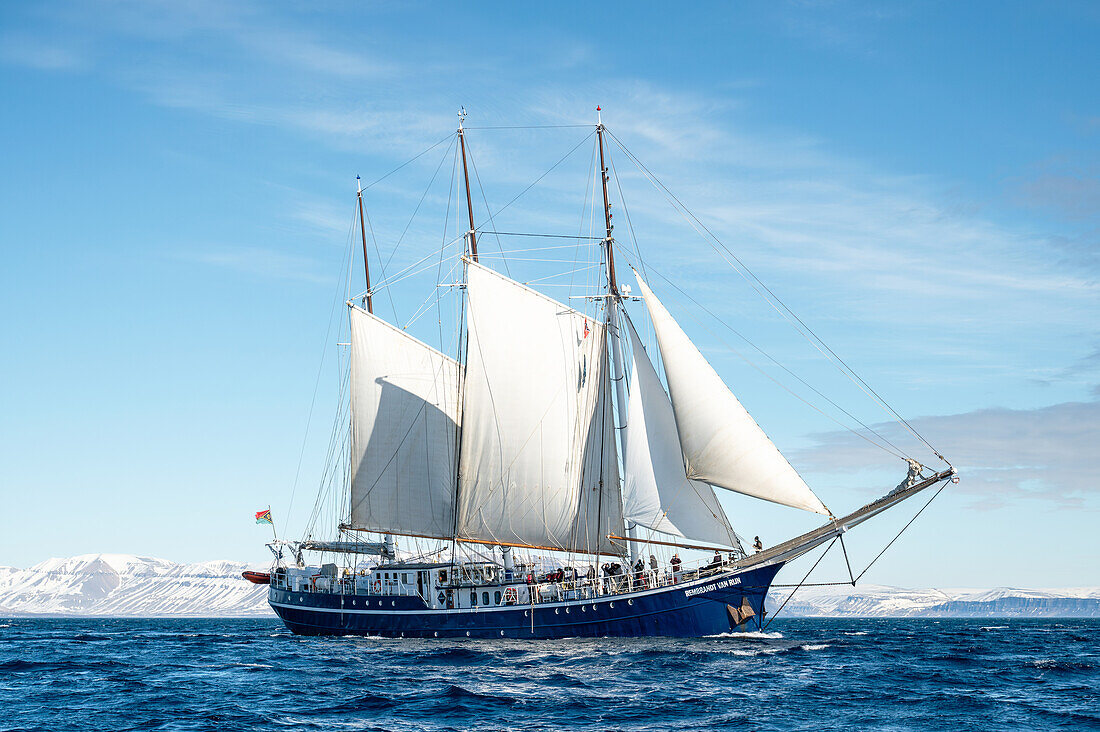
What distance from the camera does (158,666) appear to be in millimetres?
58531

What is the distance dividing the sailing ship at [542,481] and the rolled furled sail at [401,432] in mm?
129

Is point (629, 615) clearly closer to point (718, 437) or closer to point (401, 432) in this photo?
point (718, 437)

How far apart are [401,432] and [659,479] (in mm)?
22404

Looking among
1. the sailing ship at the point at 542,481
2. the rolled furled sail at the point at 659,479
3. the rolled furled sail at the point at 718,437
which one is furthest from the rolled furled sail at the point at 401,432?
the rolled furled sail at the point at 718,437

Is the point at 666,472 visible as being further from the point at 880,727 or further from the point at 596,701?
the point at 880,727

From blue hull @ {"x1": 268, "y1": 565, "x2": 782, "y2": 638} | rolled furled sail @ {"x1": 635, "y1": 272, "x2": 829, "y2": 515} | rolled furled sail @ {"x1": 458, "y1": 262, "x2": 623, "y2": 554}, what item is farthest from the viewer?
rolled furled sail @ {"x1": 458, "y1": 262, "x2": 623, "y2": 554}

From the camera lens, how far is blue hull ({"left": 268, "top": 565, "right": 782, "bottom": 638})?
56969 millimetres

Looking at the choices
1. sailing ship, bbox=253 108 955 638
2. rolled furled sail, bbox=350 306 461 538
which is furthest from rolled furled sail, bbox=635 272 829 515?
rolled furled sail, bbox=350 306 461 538

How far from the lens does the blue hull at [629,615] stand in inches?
2243

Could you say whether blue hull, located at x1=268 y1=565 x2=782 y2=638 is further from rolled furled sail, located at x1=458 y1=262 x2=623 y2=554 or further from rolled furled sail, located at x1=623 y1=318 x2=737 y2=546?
rolled furled sail, located at x1=458 y1=262 x2=623 y2=554

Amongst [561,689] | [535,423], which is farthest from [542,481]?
[561,689]

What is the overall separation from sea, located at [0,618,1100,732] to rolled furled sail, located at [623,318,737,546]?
21.3 feet

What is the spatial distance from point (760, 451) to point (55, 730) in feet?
114

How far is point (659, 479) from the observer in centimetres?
5944
